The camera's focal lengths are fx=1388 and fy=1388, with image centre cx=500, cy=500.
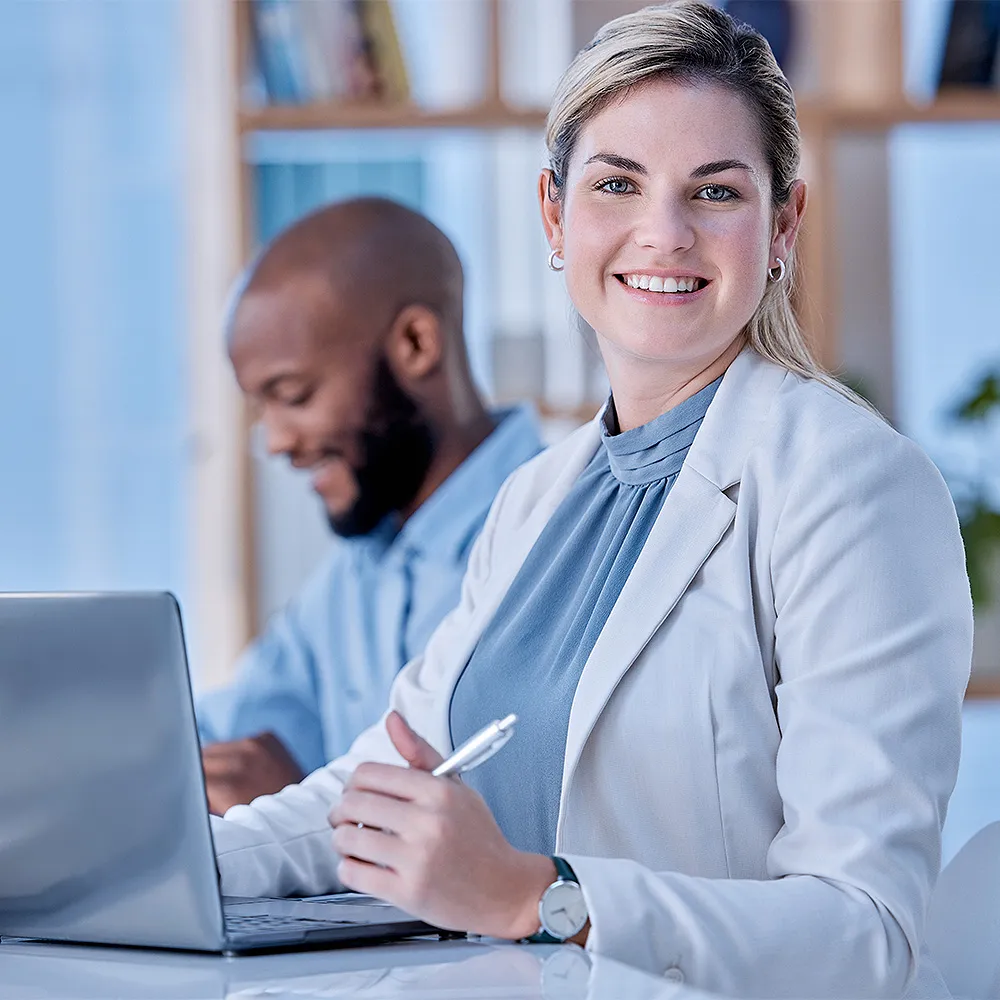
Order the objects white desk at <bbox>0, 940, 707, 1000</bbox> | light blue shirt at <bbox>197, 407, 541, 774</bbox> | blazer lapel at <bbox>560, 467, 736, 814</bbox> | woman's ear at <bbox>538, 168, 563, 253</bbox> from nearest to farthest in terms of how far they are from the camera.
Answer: white desk at <bbox>0, 940, 707, 1000</bbox> < blazer lapel at <bbox>560, 467, 736, 814</bbox> < woman's ear at <bbox>538, 168, 563, 253</bbox> < light blue shirt at <bbox>197, 407, 541, 774</bbox>

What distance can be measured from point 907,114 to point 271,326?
1546 mm

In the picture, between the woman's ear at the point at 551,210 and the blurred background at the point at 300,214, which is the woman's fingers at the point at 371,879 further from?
the blurred background at the point at 300,214

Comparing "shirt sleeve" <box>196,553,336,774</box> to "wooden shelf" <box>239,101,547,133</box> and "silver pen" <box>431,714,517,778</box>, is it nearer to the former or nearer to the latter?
"wooden shelf" <box>239,101,547,133</box>

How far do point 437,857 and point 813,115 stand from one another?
8.09 feet

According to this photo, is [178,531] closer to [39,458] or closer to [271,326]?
[39,458]

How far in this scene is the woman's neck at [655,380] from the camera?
1.34m

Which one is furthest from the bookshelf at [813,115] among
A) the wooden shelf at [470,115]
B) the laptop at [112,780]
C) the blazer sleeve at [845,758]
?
the laptop at [112,780]

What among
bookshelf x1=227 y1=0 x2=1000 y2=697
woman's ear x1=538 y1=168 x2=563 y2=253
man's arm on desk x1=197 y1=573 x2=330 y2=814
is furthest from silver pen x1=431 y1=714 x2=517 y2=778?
bookshelf x1=227 y1=0 x2=1000 y2=697

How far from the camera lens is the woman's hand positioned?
2.90 feet

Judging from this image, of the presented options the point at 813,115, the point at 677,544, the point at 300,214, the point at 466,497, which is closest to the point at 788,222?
the point at 677,544

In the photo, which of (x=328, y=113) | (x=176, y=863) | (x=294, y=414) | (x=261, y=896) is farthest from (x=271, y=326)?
(x=176, y=863)

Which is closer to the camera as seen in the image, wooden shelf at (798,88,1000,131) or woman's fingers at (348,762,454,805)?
woman's fingers at (348,762,454,805)

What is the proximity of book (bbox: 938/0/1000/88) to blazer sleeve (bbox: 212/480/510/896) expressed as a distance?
217 cm

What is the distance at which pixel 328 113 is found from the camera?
9.89ft
